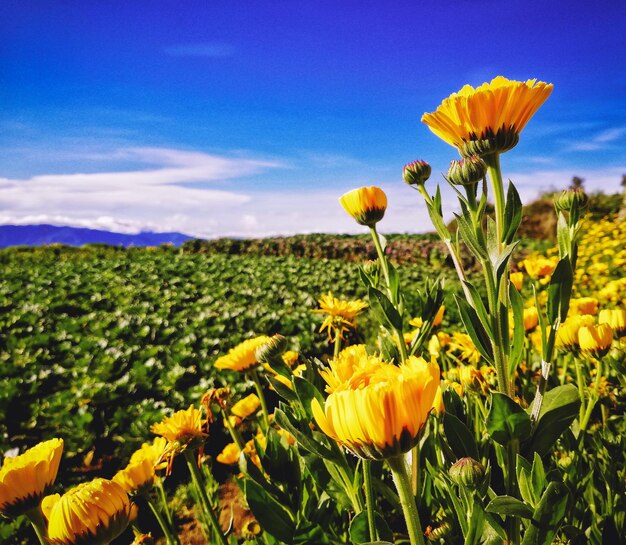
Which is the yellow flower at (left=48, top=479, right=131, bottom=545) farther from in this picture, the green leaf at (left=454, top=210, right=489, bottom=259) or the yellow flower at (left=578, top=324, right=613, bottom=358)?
the yellow flower at (left=578, top=324, right=613, bottom=358)

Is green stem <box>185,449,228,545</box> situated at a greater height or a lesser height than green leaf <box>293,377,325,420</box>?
lesser

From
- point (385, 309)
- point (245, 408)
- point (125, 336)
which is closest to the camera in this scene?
point (385, 309)

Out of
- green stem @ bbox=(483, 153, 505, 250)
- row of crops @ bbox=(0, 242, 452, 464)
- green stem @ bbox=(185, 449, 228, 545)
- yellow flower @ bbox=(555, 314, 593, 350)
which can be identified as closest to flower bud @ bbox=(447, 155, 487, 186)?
green stem @ bbox=(483, 153, 505, 250)

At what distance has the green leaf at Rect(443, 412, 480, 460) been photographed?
2.42ft

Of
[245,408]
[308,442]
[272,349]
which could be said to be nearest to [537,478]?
[308,442]

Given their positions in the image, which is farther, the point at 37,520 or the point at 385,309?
the point at 385,309

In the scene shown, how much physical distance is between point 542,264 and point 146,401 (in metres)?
3.08

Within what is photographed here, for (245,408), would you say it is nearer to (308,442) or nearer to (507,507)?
(308,442)

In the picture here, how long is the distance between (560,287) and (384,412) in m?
0.40

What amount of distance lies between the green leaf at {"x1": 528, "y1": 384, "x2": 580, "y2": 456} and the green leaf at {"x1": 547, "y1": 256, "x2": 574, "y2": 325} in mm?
124

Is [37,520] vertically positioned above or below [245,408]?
above

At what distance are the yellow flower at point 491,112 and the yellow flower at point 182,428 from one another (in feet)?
3.01

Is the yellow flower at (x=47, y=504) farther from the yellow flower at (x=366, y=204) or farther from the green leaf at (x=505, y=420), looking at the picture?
the yellow flower at (x=366, y=204)

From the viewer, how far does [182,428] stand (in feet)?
3.66
